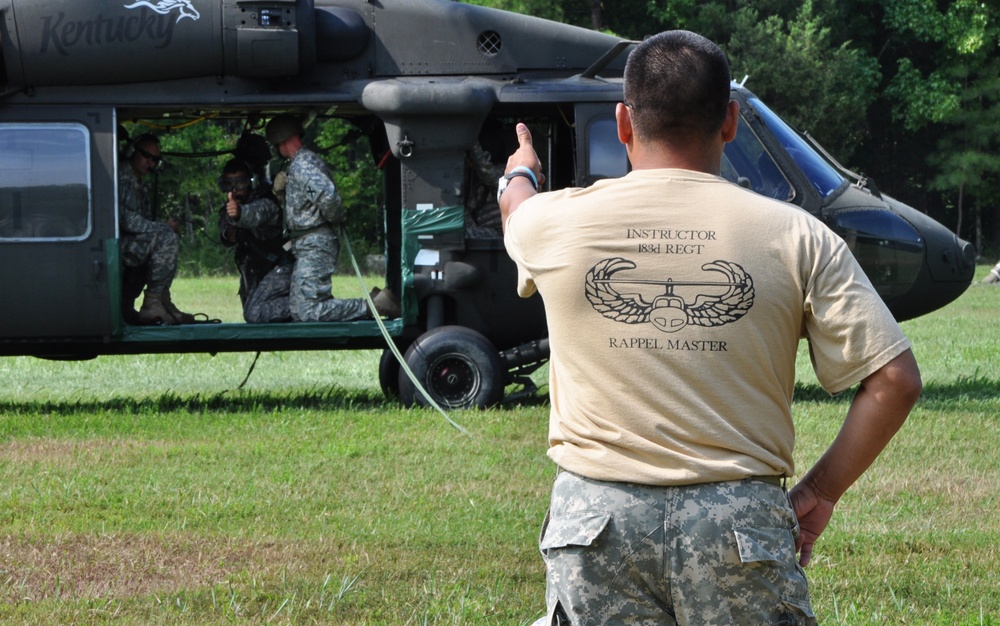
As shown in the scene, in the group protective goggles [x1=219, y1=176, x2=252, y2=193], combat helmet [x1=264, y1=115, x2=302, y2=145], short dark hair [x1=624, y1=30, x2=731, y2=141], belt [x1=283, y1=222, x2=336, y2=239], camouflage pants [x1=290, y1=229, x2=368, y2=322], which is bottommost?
camouflage pants [x1=290, y1=229, x2=368, y2=322]

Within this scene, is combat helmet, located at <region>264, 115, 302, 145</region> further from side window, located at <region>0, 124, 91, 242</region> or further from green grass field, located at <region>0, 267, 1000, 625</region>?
green grass field, located at <region>0, 267, 1000, 625</region>

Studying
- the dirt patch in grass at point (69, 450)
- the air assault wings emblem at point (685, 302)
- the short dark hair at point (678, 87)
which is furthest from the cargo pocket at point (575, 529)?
the dirt patch in grass at point (69, 450)

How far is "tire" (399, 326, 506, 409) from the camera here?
9.41 m

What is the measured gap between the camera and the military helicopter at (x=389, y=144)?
29.4 ft

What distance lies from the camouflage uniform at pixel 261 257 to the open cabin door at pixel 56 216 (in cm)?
119

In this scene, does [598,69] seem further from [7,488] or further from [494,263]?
[7,488]

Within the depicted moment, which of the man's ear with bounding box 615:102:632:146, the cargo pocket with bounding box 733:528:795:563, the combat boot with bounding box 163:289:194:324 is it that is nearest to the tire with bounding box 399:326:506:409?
the combat boot with bounding box 163:289:194:324

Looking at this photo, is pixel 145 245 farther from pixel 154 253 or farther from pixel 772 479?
pixel 772 479

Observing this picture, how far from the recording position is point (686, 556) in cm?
250

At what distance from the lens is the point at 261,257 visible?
34.0 ft

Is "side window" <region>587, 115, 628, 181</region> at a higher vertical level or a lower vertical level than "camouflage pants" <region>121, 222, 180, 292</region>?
higher

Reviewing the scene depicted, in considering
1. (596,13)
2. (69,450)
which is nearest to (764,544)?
(69,450)

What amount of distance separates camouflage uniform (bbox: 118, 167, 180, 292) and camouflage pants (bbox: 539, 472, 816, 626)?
295 inches

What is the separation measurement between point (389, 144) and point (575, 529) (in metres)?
7.28
